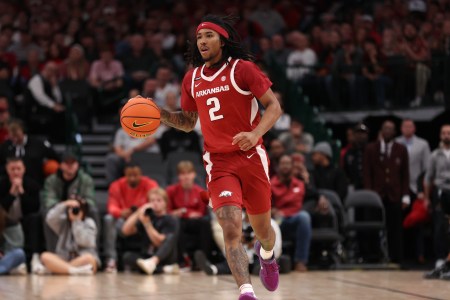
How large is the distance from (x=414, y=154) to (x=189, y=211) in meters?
3.74

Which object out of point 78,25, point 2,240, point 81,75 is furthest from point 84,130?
point 2,240

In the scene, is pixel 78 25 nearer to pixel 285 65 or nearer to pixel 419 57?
pixel 285 65

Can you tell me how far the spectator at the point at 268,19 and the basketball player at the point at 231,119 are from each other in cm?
1259

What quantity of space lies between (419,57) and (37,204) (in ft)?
23.1

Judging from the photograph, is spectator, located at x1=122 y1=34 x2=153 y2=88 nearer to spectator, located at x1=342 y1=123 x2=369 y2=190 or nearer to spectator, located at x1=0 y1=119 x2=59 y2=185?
spectator, located at x1=0 y1=119 x2=59 y2=185

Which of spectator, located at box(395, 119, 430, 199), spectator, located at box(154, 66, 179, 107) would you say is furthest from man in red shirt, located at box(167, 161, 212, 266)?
spectator, located at box(395, 119, 430, 199)

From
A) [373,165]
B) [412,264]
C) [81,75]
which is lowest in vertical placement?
[412,264]

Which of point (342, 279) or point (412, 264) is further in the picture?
point (412, 264)

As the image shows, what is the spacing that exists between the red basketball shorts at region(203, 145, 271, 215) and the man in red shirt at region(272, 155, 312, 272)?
17.6ft

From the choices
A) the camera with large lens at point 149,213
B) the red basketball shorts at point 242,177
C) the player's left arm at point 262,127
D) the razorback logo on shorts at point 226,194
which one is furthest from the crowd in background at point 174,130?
the player's left arm at point 262,127

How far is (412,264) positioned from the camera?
14914mm

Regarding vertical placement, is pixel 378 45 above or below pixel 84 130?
above

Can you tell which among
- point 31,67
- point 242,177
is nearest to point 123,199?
point 31,67

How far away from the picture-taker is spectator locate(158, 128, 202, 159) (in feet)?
52.5
